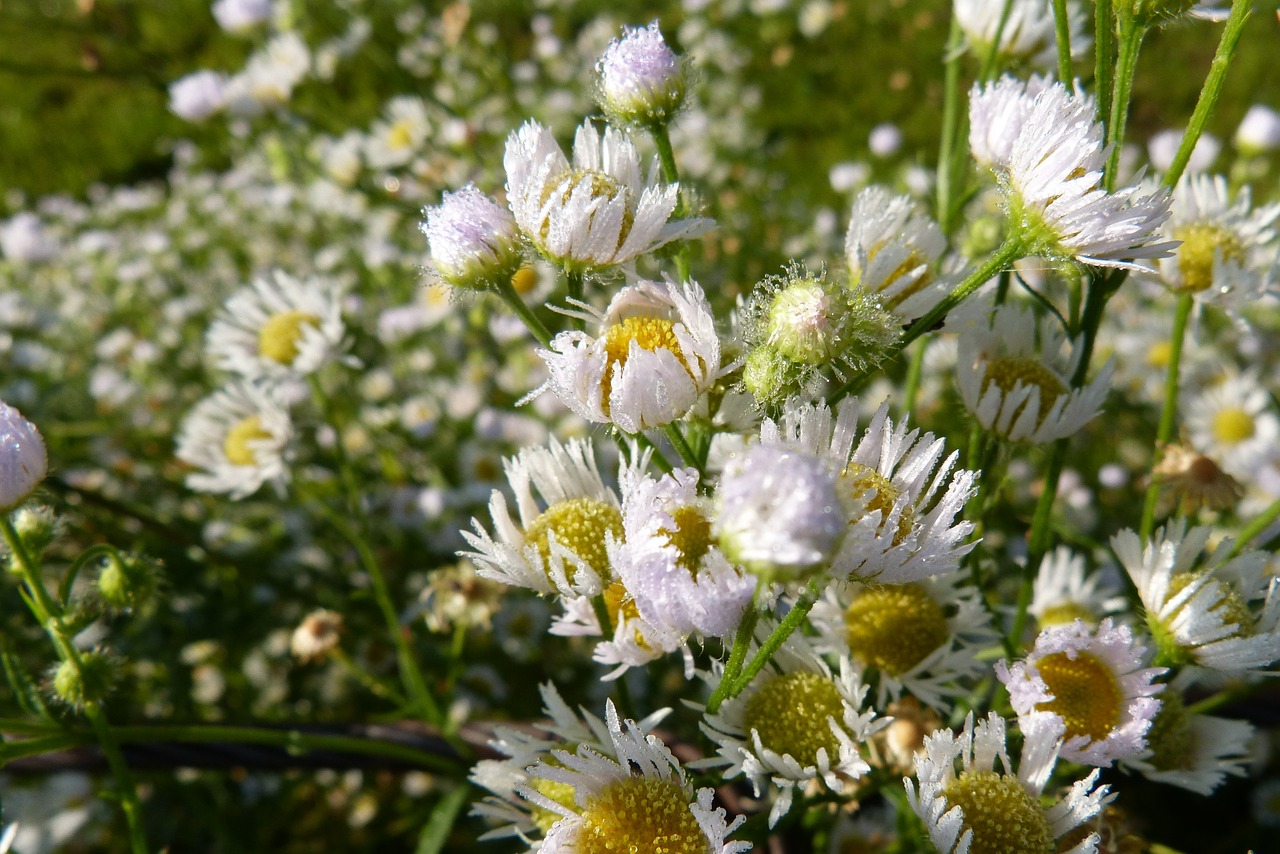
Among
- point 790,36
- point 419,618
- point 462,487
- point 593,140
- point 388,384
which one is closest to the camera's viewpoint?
point 593,140

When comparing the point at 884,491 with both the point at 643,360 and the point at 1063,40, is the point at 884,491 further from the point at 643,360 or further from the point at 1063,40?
the point at 1063,40

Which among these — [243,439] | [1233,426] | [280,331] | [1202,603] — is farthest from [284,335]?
[1233,426]

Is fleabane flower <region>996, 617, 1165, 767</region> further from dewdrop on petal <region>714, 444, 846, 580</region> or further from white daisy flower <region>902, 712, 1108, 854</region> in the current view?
dewdrop on petal <region>714, 444, 846, 580</region>

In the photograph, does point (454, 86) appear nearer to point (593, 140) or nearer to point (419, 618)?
point (419, 618)

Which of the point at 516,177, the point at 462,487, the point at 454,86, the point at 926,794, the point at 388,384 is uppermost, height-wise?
the point at 454,86

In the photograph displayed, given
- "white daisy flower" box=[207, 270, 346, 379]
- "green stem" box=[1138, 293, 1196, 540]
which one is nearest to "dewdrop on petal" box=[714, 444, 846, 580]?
"green stem" box=[1138, 293, 1196, 540]

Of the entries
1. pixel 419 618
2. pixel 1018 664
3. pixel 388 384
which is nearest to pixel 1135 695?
pixel 1018 664

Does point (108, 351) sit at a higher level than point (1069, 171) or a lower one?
higher
